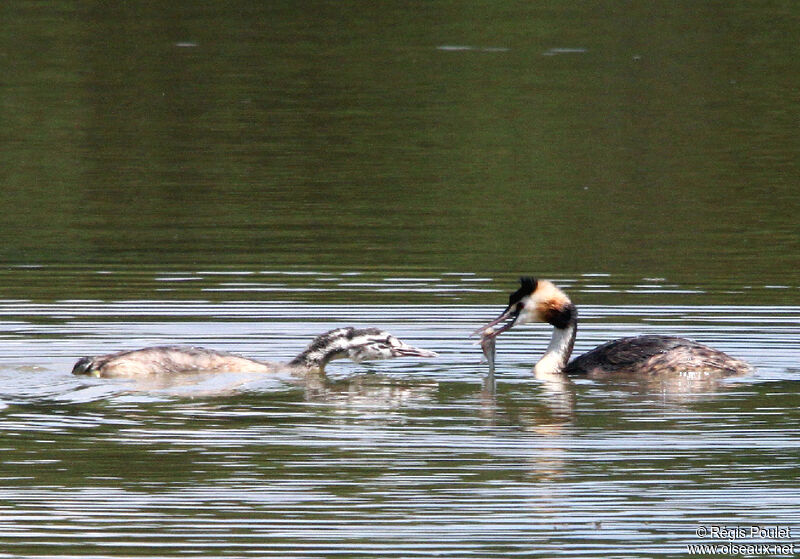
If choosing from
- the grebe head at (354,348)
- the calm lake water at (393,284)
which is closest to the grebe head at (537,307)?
the calm lake water at (393,284)

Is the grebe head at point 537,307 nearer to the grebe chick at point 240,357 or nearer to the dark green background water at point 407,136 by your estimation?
the grebe chick at point 240,357

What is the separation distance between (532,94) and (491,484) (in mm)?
21121

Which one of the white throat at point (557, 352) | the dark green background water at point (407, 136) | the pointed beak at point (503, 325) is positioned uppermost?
the dark green background water at point (407, 136)

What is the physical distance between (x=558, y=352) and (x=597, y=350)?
0.88ft

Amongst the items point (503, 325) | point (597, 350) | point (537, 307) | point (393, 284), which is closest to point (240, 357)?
point (503, 325)

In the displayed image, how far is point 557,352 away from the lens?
12.6 metres

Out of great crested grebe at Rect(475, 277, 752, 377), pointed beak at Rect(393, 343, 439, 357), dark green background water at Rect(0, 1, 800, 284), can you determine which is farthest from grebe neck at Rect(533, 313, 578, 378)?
dark green background water at Rect(0, 1, 800, 284)

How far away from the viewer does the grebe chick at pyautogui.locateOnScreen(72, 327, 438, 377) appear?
12078mm

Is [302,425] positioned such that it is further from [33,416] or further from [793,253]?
[793,253]

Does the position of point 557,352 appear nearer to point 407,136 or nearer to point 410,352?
point 410,352

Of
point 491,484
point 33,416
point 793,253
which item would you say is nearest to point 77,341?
point 33,416

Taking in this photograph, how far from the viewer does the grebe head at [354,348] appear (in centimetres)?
1263

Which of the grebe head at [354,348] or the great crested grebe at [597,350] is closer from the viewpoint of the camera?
the great crested grebe at [597,350]

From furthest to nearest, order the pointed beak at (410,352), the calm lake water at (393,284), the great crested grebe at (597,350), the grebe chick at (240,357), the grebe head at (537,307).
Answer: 1. the grebe head at (537,307)
2. the pointed beak at (410,352)
3. the great crested grebe at (597,350)
4. the grebe chick at (240,357)
5. the calm lake water at (393,284)
